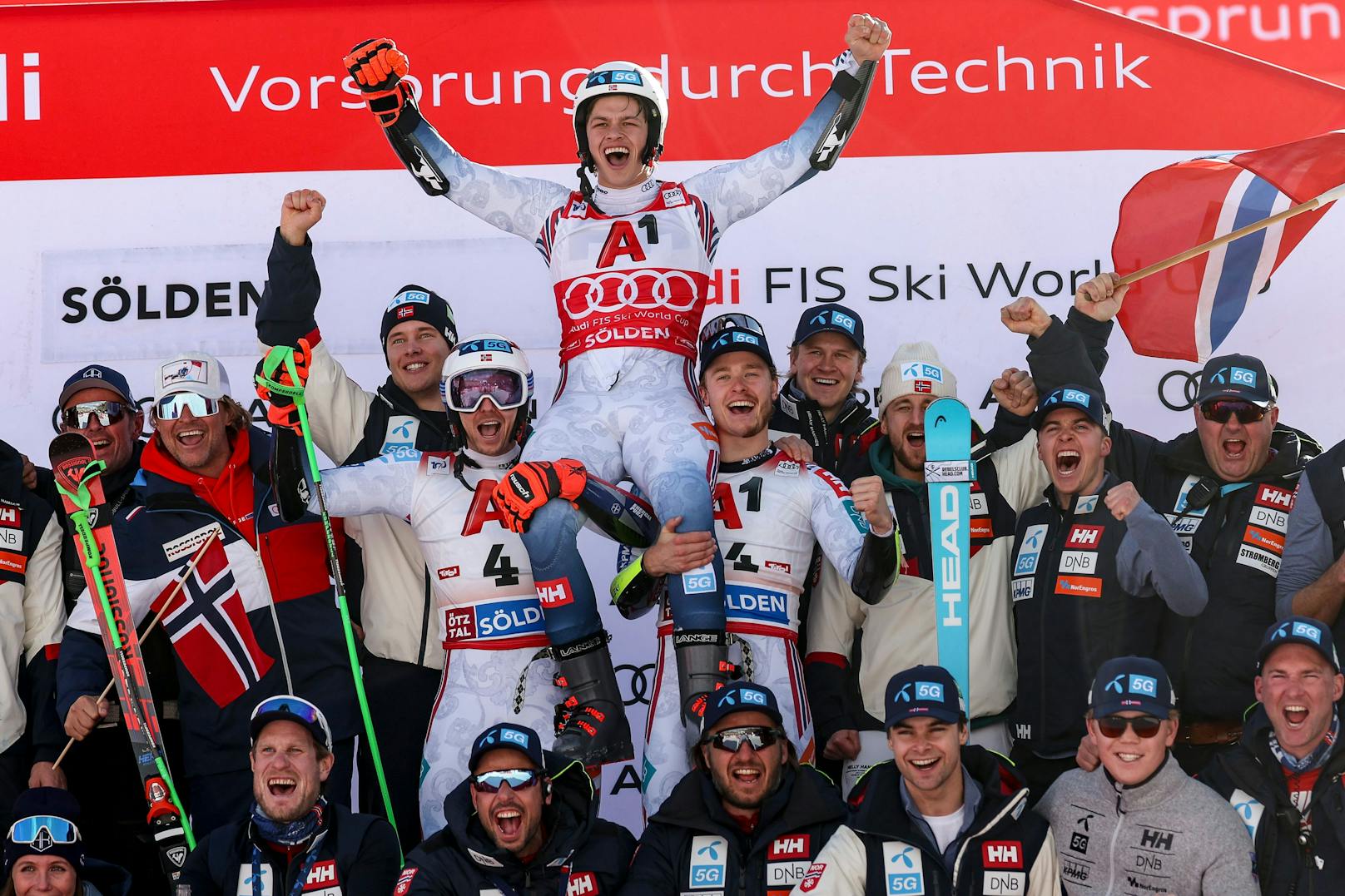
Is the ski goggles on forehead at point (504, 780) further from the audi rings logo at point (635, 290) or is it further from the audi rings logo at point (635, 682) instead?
the audi rings logo at point (635, 682)

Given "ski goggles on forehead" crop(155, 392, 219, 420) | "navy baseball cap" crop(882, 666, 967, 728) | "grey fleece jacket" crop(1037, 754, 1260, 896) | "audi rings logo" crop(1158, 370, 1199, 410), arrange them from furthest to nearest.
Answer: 1. "audi rings logo" crop(1158, 370, 1199, 410)
2. "ski goggles on forehead" crop(155, 392, 219, 420)
3. "navy baseball cap" crop(882, 666, 967, 728)
4. "grey fleece jacket" crop(1037, 754, 1260, 896)

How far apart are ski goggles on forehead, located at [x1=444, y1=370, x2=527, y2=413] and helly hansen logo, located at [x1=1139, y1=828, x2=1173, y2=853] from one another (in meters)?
2.29

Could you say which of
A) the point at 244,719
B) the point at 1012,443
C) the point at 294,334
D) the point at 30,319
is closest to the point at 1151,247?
the point at 1012,443

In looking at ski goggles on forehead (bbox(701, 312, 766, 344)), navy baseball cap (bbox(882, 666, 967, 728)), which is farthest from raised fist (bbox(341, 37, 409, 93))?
navy baseball cap (bbox(882, 666, 967, 728))

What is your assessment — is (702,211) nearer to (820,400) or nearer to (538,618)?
(820,400)

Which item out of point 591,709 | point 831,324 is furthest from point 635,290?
point 591,709

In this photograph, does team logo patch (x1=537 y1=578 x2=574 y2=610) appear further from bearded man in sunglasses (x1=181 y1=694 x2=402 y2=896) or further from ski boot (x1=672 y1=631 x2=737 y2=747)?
bearded man in sunglasses (x1=181 y1=694 x2=402 y2=896)

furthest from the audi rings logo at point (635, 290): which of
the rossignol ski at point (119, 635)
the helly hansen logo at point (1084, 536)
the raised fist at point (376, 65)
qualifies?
the rossignol ski at point (119, 635)

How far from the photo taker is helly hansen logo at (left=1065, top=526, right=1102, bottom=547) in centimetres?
573

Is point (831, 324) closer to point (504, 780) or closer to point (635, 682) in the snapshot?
point (635, 682)

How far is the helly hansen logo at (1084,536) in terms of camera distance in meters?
5.73

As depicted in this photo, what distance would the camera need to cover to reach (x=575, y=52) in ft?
25.2

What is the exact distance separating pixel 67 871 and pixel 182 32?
365 cm

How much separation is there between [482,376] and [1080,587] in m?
1.92
